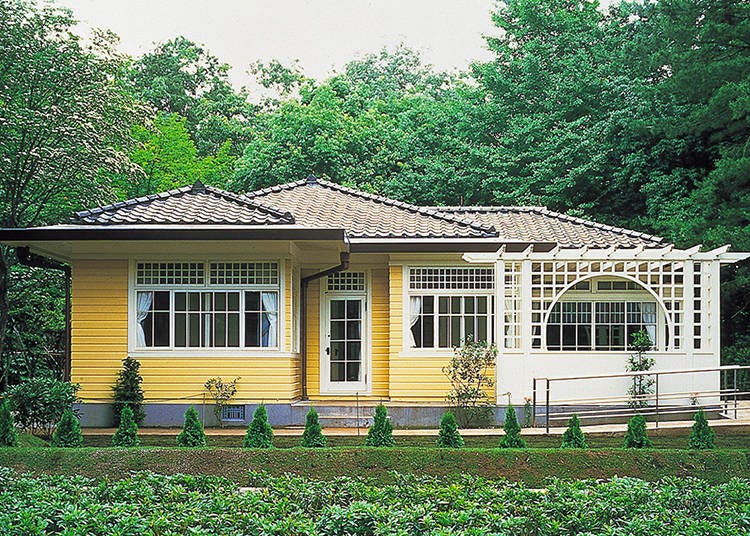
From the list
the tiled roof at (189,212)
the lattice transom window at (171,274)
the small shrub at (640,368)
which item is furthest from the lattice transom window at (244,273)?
the small shrub at (640,368)

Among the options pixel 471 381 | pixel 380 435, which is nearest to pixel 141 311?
pixel 471 381

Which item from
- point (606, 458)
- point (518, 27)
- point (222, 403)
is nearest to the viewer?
point (606, 458)

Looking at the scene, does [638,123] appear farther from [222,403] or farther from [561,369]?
[222,403]

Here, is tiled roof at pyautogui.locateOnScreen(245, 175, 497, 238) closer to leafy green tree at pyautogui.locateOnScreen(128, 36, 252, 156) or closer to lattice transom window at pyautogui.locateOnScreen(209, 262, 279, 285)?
lattice transom window at pyautogui.locateOnScreen(209, 262, 279, 285)

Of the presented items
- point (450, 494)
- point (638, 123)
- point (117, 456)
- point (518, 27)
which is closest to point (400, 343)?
point (117, 456)

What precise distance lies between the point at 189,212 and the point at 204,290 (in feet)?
4.29

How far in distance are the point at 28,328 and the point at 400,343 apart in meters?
10.3

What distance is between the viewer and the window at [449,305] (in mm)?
Answer: 16703

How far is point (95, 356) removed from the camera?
51.7 feet

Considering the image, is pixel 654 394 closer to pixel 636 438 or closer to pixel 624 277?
pixel 624 277

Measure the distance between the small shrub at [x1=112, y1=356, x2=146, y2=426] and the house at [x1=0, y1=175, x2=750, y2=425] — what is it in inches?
7.7

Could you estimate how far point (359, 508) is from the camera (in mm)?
6441

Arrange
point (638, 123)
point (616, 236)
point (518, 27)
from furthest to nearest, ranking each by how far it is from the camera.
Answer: point (518, 27)
point (638, 123)
point (616, 236)

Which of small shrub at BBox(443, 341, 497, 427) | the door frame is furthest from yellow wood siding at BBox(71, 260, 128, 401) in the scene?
small shrub at BBox(443, 341, 497, 427)
